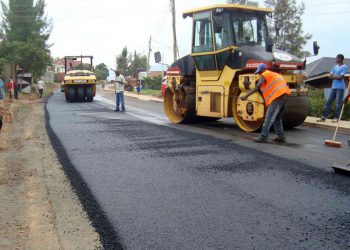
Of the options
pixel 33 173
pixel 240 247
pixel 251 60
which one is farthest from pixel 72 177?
pixel 251 60

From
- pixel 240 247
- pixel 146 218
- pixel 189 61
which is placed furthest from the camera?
pixel 189 61

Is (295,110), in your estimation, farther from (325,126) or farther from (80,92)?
(80,92)

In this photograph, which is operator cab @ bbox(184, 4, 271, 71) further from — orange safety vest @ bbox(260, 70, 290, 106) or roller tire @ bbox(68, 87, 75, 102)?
roller tire @ bbox(68, 87, 75, 102)

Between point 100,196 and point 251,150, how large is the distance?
10.6 ft

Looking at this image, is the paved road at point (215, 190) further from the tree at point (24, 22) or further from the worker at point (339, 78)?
the tree at point (24, 22)

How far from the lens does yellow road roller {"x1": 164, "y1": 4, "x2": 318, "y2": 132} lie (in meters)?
9.06

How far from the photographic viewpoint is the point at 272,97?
7895 mm

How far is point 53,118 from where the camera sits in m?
13.0

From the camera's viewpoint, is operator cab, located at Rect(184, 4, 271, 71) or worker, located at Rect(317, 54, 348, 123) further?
worker, located at Rect(317, 54, 348, 123)

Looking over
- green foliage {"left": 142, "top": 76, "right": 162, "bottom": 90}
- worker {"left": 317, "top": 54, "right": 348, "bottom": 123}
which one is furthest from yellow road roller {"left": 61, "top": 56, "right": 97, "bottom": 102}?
green foliage {"left": 142, "top": 76, "right": 162, "bottom": 90}

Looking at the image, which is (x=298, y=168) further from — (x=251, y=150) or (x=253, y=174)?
(x=251, y=150)

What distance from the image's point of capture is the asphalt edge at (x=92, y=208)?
362cm

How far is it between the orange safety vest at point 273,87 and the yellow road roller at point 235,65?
704mm

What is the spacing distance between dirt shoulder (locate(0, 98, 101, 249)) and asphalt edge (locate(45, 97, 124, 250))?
57 millimetres
